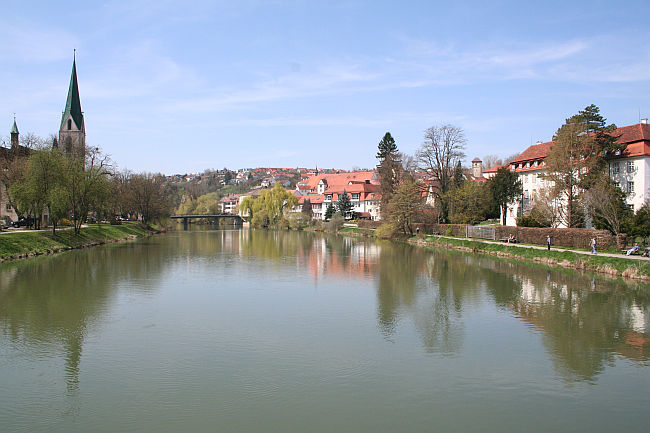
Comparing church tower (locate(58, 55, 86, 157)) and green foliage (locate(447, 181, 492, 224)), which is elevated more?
church tower (locate(58, 55, 86, 157))

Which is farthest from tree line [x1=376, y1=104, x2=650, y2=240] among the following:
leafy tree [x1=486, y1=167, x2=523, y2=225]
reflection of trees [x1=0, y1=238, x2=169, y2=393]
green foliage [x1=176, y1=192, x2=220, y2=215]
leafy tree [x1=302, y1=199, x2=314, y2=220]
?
green foliage [x1=176, y1=192, x2=220, y2=215]

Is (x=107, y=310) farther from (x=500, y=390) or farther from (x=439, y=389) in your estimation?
(x=500, y=390)

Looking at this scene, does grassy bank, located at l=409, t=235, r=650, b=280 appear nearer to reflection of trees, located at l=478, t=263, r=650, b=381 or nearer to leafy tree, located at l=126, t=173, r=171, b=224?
reflection of trees, located at l=478, t=263, r=650, b=381

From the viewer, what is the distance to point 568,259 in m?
26.2

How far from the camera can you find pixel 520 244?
110 ft

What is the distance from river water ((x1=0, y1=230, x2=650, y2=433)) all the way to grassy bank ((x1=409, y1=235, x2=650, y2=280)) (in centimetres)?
146

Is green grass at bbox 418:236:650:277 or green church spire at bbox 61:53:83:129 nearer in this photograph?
green grass at bbox 418:236:650:277

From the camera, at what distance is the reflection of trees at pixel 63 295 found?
40.2 feet

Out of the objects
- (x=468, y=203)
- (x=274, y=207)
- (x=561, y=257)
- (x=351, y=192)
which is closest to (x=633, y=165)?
(x=561, y=257)

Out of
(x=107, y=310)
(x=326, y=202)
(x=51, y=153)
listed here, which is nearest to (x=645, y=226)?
(x=107, y=310)

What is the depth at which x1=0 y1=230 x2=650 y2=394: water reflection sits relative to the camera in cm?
1212

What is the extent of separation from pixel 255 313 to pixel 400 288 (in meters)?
7.55

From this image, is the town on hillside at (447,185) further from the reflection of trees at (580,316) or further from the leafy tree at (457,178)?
the reflection of trees at (580,316)

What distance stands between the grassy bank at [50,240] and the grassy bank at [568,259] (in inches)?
1146
